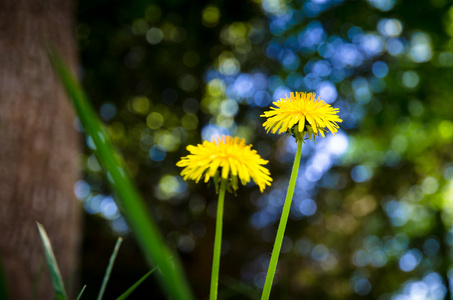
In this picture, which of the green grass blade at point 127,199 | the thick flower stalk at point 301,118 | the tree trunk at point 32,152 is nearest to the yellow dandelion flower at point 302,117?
the thick flower stalk at point 301,118

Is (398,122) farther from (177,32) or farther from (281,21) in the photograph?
(177,32)

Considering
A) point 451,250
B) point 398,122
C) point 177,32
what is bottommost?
point 451,250

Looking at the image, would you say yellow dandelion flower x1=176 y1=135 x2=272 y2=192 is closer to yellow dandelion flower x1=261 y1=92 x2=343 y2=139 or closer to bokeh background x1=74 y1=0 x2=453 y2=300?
yellow dandelion flower x1=261 y1=92 x2=343 y2=139

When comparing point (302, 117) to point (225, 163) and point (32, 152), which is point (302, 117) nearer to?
point (225, 163)

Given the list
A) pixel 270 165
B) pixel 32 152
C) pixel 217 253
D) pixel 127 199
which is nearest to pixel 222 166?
pixel 217 253

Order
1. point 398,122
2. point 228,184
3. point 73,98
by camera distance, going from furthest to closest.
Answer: point 398,122
point 228,184
point 73,98

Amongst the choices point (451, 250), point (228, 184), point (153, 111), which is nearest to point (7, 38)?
point (228, 184)
